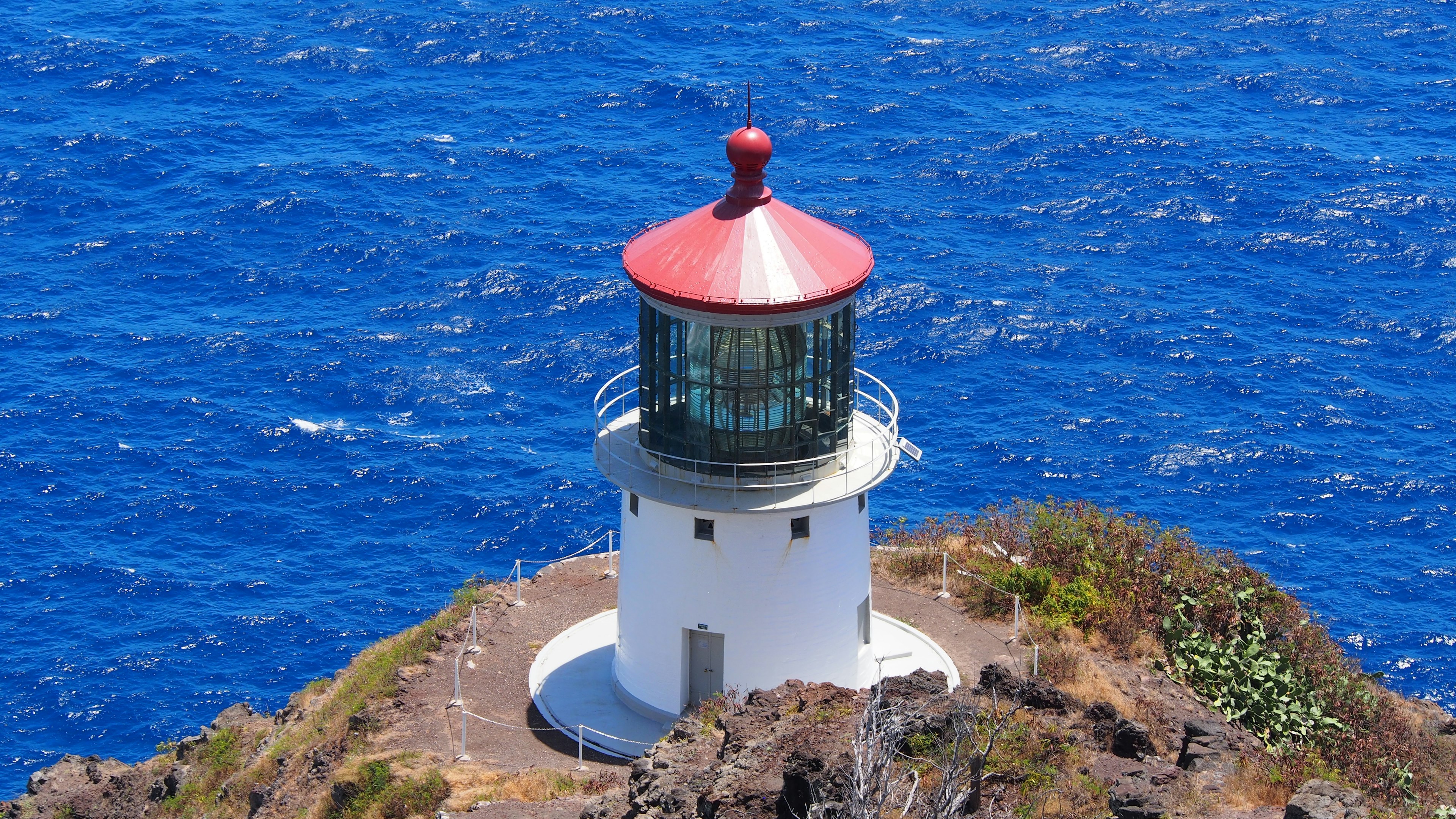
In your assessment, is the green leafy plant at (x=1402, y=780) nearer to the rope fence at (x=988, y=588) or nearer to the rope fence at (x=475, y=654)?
the rope fence at (x=988, y=588)

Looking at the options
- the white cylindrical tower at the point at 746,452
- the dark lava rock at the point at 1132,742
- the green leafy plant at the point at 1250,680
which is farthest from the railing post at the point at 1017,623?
the dark lava rock at the point at 1132,742

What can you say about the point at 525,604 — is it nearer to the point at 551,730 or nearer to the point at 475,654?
the point at 475,654

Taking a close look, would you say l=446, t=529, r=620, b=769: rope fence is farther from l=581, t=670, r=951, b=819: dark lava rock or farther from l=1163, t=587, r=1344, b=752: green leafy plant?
l=1163, t=587, r=1344, b=752: green leafy plant

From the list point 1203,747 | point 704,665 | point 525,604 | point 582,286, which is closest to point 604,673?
point 704,665

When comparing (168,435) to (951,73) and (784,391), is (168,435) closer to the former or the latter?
(784,391)

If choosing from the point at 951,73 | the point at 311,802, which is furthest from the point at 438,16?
the point at 311,802

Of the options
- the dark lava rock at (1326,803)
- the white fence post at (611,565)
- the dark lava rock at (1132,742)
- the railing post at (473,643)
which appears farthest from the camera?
the white fence post at (611,565)

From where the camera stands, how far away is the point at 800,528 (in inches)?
1266

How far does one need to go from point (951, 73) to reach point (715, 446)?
210ft

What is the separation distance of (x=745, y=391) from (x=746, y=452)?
127cm

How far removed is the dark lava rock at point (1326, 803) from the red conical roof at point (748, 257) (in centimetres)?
1214

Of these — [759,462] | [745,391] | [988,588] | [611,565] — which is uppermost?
[745,391]

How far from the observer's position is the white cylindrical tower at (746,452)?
30.9 m

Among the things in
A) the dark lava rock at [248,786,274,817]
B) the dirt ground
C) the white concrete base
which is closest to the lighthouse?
the white concrete base
